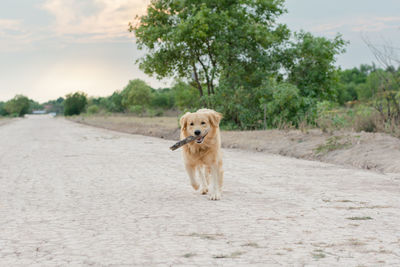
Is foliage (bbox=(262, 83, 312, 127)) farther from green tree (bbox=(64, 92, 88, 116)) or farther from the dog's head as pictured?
green tree (bbox=(64, 92, 88, 116))

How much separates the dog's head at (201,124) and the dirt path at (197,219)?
101 centimetres

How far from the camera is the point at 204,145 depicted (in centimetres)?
750

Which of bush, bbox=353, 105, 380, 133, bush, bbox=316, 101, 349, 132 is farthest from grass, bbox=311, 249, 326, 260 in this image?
bush, bbox=316, 101, 349, 132

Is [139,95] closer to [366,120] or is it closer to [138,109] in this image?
[138,109]

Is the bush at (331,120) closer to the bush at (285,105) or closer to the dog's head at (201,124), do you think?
the bush at (285,105)

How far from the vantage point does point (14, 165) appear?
13148 millimetres

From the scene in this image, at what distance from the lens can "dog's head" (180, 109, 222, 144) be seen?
731cm

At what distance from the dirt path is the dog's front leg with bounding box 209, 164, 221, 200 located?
5.9 inches

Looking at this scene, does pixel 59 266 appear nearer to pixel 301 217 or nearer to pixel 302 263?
pixel 302 263

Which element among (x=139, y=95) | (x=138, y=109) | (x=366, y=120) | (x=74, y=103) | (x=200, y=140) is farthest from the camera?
(x=74, y=103)

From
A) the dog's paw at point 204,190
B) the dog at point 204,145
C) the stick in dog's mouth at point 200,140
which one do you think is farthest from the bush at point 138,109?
the stick in dog's mouth at point 200,140

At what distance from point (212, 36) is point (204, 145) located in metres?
18.6

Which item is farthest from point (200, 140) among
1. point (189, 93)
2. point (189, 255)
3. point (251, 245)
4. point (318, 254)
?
point (189, 93)

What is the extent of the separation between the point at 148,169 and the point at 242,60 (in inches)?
590
